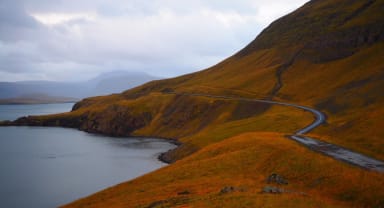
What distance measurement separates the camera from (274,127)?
9306 centimetres

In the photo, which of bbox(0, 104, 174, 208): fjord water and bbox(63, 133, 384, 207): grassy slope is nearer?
bbox(63, 133, 384, 207): grassy slope

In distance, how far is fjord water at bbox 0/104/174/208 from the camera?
226ft

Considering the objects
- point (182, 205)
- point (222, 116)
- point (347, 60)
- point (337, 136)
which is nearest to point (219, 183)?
point (182, 205)

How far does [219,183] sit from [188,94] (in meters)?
135

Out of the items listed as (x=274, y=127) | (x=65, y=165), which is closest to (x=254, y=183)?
(x=274, y=127)

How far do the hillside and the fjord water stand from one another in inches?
511

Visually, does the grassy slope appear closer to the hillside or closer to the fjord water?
the hillside

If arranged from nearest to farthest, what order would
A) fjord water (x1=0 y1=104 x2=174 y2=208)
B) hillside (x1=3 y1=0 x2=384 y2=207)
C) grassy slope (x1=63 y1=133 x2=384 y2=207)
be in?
grassy slope (x1=63 y1=133 x2=384 y2=207)
hillside (x1=3 y1=0 x2=384 y2=207)
fjord water (x1=0 y1=104 x2=174 y2=208)

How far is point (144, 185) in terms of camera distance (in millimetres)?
53531

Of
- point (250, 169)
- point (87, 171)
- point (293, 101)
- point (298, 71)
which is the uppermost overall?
point (298, 71)

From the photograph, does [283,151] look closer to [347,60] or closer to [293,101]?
[293,101]

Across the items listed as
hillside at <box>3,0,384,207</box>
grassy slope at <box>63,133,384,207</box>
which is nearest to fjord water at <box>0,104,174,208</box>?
hillside at <box>3,0,384,207</box>

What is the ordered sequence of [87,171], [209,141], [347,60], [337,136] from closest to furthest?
1. [337,136]
2. [87,171]
3. [209,141]
4. [347,60]

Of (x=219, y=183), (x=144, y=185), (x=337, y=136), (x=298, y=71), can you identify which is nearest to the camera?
(x=219, y=183)
